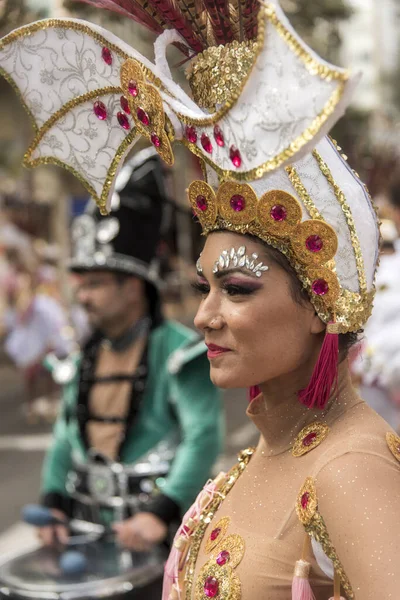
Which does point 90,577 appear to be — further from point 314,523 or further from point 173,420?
point 314,523

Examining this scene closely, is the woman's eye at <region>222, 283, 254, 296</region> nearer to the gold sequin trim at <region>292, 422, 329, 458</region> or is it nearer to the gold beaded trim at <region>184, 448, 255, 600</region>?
the gold sequin trim at <region>292, 422, 329, 458</region>

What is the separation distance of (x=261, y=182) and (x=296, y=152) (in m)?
0.35

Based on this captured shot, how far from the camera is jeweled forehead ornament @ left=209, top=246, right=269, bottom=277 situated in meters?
1.63

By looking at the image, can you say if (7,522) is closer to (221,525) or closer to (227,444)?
(227,444)

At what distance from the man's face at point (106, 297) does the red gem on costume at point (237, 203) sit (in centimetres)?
206

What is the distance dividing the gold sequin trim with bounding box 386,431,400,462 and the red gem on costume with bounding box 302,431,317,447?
15 cm

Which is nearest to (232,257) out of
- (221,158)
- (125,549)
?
(221,158)

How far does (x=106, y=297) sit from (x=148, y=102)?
211 cm

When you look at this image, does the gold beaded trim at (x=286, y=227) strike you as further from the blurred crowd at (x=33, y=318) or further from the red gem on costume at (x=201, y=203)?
the blurred crowd at (x=33, y=318)

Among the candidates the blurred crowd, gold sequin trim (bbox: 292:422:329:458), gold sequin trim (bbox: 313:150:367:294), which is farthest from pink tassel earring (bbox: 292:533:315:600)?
the blurred crowd

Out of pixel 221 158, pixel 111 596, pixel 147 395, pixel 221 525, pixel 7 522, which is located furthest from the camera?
pixel 7 522

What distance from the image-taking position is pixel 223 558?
162cm

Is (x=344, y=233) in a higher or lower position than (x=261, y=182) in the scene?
lower

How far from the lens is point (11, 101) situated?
1416cm
